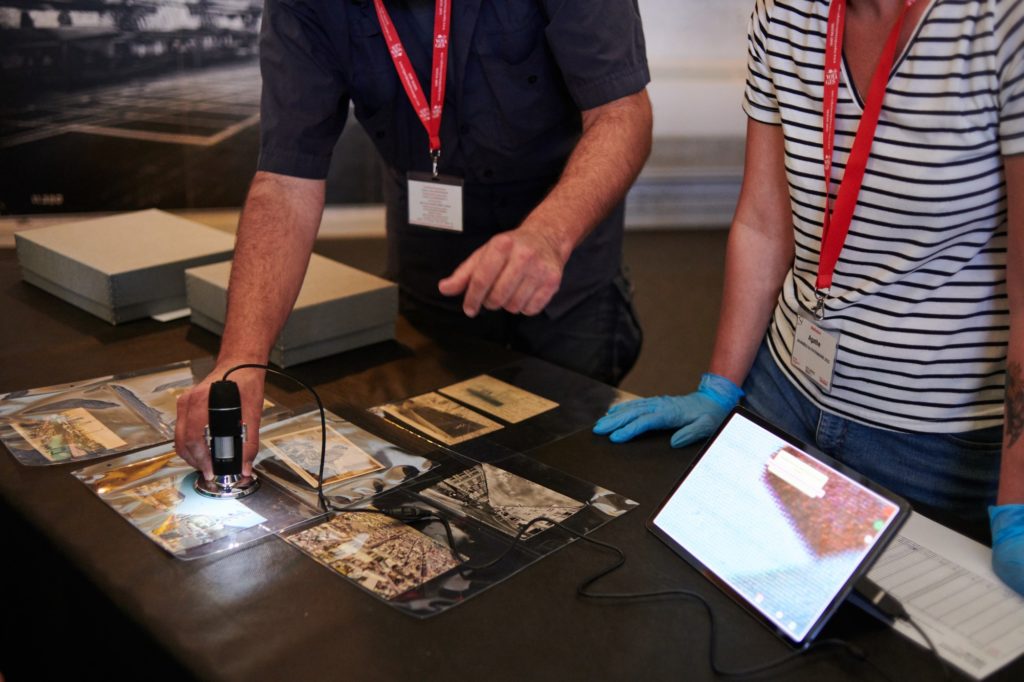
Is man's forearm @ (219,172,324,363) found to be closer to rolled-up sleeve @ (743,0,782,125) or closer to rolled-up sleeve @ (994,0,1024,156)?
rolled-up sleeve @ (743,0,782,125)

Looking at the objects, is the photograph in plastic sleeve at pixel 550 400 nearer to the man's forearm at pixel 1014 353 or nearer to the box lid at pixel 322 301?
the box lid at pixel 322 301

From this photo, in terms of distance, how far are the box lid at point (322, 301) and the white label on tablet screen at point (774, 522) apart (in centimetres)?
70

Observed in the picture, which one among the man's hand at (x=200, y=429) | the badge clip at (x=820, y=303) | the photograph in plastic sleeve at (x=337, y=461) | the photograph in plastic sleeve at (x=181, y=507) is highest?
the badge clip at (x=820, y=303)

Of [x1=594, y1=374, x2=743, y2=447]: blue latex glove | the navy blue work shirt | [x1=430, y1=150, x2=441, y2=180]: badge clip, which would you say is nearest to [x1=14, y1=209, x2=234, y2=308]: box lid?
the navy blue work shirt

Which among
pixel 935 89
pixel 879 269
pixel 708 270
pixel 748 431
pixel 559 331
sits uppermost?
pixel 935 89

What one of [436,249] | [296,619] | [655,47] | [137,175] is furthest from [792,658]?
[655,47]

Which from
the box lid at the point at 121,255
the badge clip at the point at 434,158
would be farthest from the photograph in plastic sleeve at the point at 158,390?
the badge clip at the point at 434,158

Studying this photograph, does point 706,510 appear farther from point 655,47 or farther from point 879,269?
point 655,47

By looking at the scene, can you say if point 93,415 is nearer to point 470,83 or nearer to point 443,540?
point 443,540

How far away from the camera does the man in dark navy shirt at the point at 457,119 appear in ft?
4.41

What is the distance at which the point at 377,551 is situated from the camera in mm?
964

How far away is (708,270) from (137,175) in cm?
222

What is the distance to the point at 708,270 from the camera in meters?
3.86

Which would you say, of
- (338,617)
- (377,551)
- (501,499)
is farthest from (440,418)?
(338,617)
